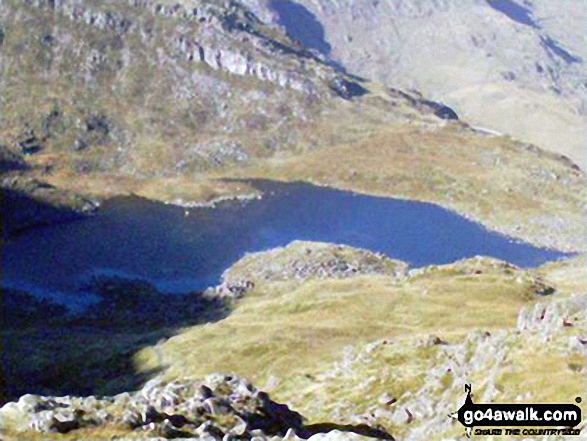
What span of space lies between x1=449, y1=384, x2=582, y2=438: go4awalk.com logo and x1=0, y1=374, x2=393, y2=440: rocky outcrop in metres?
9.35

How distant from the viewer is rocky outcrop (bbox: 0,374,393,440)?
51.8 meters

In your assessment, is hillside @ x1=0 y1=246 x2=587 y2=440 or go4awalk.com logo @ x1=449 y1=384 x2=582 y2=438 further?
hillside @ x1=0 y1=246 x2=587 y2=440

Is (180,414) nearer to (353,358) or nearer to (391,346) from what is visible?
(353,358)

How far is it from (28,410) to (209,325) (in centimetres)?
9198

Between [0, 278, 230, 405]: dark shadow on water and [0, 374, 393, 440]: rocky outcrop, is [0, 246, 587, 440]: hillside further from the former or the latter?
[0, 278, 230, 405]: dark shadow on water

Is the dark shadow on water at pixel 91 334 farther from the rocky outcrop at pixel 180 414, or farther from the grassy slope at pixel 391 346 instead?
the rocky outcrop at pixel 180 414

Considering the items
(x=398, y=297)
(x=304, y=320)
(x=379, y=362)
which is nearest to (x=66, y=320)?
(x=304, y=320)

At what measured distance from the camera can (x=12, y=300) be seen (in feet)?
567

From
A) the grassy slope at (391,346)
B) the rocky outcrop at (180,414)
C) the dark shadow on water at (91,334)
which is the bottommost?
the dark shadow on water at (91,334)

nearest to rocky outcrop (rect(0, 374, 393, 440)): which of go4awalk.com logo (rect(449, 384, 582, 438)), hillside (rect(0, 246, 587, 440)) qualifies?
hillside (rect(0, 246, 587, 440))

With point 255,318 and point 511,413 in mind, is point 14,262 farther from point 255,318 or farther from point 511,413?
point 511,413

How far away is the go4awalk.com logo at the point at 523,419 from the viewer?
4991cm

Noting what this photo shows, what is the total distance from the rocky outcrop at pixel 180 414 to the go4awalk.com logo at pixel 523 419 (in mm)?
9346

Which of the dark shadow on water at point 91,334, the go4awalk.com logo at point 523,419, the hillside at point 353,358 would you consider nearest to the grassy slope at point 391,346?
the hillside at point 353,358
